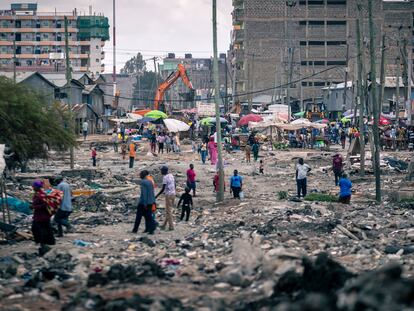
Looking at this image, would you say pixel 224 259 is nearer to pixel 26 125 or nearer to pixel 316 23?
pixel 26 125

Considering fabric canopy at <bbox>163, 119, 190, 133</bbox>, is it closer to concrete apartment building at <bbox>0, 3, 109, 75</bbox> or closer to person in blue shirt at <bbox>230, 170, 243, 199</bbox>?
person in blue shirt at <bbox>230, 170, 243, 199</bbox>

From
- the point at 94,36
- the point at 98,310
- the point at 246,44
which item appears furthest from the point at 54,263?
the point at 94,36

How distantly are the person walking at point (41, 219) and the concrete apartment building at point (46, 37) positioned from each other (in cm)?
10471

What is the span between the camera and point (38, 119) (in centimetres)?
2156

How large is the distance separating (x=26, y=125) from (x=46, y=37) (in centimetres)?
10445

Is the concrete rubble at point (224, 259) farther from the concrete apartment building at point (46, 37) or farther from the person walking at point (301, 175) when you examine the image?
the concrete apartment building at point (46, 37)

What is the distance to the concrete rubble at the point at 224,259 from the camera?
34.2 feet

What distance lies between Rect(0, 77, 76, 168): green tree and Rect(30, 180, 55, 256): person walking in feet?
11.3

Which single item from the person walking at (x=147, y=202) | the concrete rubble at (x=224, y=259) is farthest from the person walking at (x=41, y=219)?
the person walking at (x=147, y=202)

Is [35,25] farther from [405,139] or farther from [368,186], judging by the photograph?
[368,186]

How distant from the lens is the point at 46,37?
123 meters

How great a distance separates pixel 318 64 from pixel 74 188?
77.8 meters

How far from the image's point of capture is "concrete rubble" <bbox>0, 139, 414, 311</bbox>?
1043cm

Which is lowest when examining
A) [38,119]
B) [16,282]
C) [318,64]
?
[16,282]
